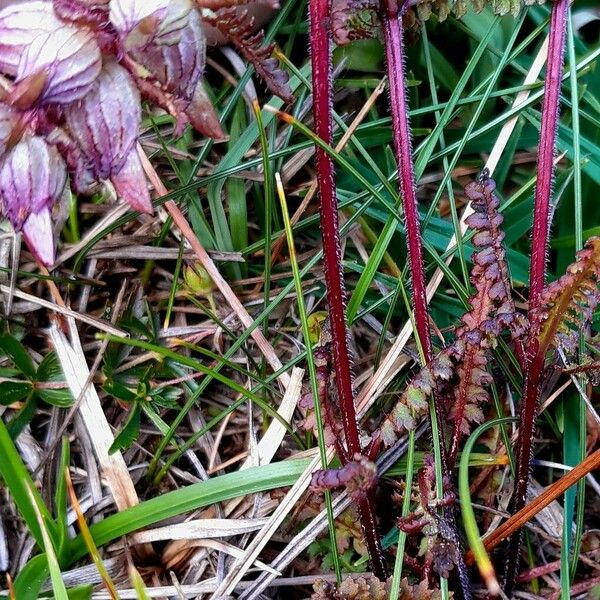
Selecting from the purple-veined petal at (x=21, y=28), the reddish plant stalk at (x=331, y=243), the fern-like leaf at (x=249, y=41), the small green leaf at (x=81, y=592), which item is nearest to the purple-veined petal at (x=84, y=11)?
the purple-veined petal at (x=21, y=28)

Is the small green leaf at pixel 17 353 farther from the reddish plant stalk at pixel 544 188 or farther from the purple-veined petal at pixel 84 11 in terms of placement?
the reddish plant stalk at pixel 544 188

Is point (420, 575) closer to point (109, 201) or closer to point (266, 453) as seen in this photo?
point (266, 453)

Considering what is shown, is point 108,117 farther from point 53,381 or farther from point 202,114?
point 53,381

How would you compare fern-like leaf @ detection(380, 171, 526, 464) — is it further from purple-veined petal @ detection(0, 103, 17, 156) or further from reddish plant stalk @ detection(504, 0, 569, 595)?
purple-veined petal @ detection(0, 103, 17, 156)

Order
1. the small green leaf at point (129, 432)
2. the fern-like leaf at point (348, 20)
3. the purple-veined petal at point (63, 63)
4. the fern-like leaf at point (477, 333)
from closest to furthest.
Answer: the purple-veined petal at point (63, 63) < the fern-like leaf at point (348, 20) < the fern-like leaf at point (477, 333) < the small green leaf at point (129, 432)

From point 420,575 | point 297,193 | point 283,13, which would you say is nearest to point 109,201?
point 297,193

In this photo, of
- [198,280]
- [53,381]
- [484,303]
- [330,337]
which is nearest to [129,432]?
[53,381]
